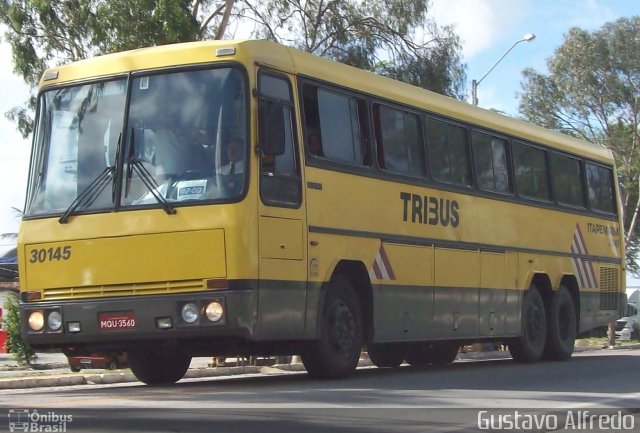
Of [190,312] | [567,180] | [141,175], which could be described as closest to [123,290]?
[190,312]

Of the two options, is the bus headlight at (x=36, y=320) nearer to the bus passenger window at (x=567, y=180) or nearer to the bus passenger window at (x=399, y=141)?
the bus passenger window at (x=399, y=141)

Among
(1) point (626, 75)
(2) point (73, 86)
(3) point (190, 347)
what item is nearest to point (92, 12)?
(2) point (73, 86)

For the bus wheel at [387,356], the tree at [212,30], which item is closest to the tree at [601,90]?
the tree at [212,30]

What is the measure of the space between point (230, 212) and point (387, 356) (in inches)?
278

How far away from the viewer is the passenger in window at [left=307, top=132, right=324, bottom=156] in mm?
12836

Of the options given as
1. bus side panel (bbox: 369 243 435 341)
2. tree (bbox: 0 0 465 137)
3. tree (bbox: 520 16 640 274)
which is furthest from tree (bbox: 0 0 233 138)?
tree (bbox: 520 16 640 274)

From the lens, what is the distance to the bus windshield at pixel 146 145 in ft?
38.3

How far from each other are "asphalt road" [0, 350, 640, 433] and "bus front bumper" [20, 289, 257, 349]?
606 millimetres

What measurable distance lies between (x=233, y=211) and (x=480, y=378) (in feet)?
14.9

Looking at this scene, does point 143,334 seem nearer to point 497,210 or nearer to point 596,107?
point 497,210

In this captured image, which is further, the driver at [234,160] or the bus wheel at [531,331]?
the bus wheel at [531,331]

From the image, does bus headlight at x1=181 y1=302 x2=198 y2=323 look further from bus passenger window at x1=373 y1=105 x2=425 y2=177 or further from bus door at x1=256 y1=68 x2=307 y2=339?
bus passenger window at x1=373 y1=105 x2=425 y2=177

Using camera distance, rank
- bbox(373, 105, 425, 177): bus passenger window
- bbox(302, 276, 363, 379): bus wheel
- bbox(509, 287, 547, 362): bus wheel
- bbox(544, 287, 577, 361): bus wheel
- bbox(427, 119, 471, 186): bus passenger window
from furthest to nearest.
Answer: bbox(544, 287, 577, 361): bus wheel < bbox(509, 287, 547, 362): bus wheel < bbox(427, 119, 471, 186): bus passenger window < bbox(373, 105, 425, 177): bus passenger window < bbox(302, 276, 363, 379): bus wheel

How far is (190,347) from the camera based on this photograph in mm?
12156
